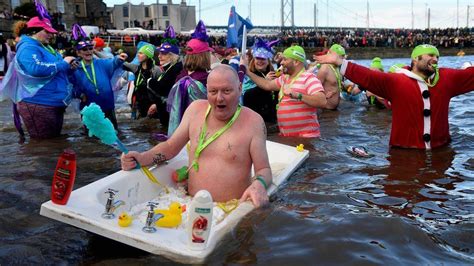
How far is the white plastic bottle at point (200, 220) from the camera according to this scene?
287 centimetres

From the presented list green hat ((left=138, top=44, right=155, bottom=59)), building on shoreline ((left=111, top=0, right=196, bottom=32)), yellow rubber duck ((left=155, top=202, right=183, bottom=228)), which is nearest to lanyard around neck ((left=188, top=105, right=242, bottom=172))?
Result: yellow rubber duck ((left=155, top=202, right=183, bottom=228))

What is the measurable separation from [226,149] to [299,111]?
273 cm

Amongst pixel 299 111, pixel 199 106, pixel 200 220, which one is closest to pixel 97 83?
pixel 299 111

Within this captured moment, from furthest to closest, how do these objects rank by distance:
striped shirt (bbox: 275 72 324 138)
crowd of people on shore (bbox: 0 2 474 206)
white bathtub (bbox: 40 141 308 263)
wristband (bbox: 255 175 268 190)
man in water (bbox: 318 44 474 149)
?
1. striped shirt (bbox: 275 72 324 138)
2. man in water (bbox: 318 44 474 149)
3. crowd of people on shore (bbox: 0 2 474 206)
4. wristband (bbox: 255 175 268 190)
5. white bathtub (bbox: 40 141 308 263)

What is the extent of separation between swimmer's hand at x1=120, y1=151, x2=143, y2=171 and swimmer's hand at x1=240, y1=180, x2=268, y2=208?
1040 millimetres

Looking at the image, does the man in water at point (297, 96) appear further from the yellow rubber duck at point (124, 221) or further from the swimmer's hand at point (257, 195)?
the yellow rubber duck at point (124, 221)

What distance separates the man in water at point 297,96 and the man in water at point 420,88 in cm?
47

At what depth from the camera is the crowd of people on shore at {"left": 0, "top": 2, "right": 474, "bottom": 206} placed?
420 cm

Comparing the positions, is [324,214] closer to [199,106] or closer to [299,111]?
[199,106]

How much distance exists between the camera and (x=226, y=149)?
4.18 m

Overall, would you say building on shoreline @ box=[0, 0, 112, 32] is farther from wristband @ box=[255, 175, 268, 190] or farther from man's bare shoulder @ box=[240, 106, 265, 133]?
wristband @ box=[255, 175, 268, 190]

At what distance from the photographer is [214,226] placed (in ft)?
11.6

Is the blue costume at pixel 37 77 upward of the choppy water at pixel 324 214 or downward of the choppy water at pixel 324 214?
upward

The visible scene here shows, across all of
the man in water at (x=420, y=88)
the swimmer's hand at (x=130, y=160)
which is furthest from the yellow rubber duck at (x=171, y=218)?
the man in water at (x=420, y=88)
